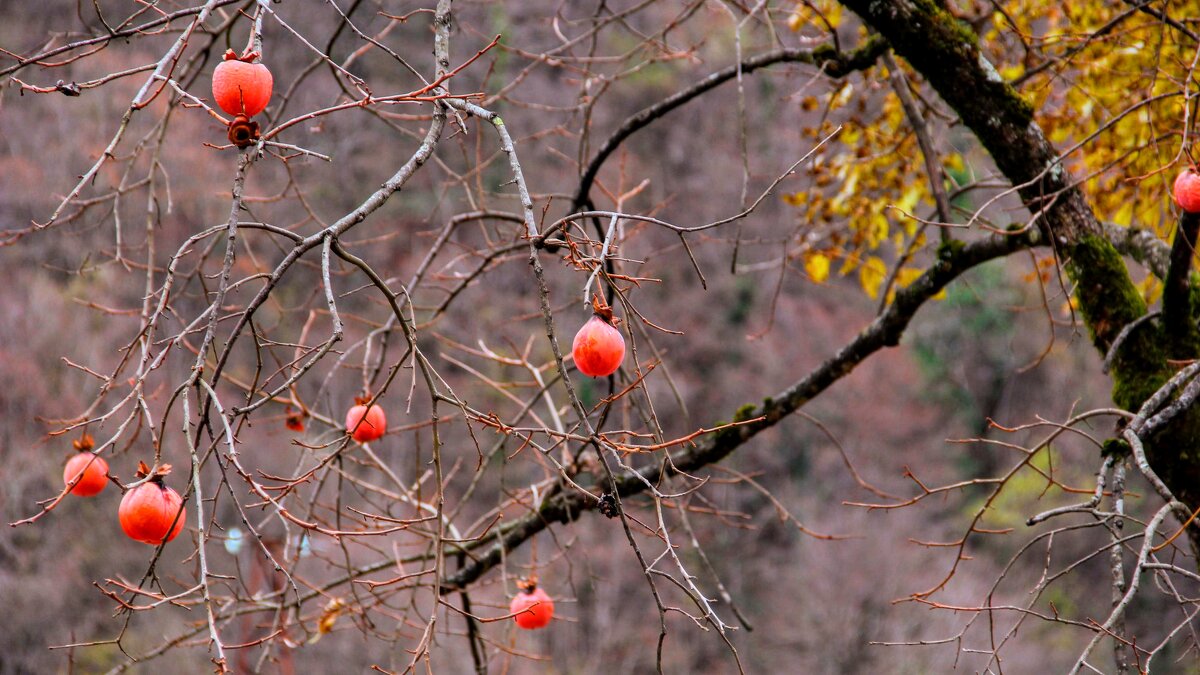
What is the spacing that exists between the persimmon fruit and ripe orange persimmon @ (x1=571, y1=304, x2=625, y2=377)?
1352mm

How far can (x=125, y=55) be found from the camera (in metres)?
12.8

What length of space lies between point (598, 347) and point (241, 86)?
0.71 metres

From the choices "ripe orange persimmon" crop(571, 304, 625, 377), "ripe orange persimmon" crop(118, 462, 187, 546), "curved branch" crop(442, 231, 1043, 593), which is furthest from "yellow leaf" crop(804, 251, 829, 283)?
"ripe orange persimmon" crop(118, 462, 187, 546)

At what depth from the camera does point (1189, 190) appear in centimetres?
207

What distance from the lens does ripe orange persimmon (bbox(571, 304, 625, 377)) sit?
4.85 feet

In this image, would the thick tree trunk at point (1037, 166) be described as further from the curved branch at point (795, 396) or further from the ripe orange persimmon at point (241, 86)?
the ripe orange persimmon at point (241, 86)

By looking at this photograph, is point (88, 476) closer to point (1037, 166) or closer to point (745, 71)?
point (745, 71)

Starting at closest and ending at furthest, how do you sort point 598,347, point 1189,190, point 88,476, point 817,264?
point 598,347, point 88,476, point 1189,190, point 817,264

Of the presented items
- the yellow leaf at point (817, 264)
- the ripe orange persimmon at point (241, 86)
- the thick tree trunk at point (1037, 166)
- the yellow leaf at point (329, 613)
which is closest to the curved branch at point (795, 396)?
the thick tree trunk at point (1037, 166)

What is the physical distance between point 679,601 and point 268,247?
961 cm

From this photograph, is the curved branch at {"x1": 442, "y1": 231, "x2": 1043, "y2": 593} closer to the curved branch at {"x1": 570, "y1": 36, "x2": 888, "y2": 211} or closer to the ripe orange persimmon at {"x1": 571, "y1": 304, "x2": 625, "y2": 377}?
the curved branch at {"x1": 570, "y1": 36, "x2": 888, "y2": 211}

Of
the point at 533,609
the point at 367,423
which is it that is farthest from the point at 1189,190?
the point at 367,423

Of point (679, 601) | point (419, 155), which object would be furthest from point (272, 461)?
point (419, 155)

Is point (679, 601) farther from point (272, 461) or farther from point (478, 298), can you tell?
point (272, 461)
